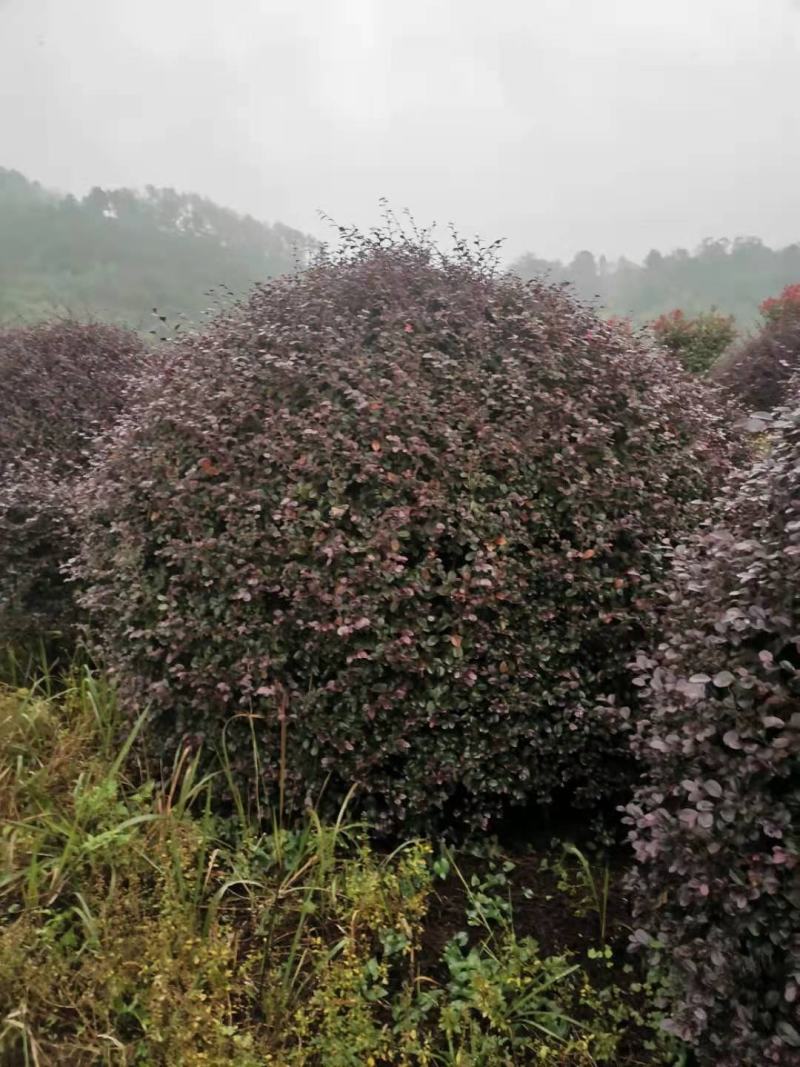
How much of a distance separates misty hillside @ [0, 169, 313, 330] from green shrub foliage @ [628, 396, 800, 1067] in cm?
1220

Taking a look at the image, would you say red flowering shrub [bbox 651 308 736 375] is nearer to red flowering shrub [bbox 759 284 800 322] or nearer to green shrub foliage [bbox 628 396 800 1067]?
red flowering shrub [bbox 759 284 800 322]

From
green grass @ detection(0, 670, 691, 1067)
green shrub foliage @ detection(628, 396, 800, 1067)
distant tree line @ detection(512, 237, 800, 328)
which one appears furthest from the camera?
distant tree line @ detection(512, 237, 800, 328)

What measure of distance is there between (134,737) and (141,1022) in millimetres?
954

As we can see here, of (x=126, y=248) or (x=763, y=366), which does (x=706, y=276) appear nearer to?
(x=126, y=248)

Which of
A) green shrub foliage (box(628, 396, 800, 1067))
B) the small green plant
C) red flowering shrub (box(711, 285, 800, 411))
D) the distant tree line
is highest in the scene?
the distant tree line

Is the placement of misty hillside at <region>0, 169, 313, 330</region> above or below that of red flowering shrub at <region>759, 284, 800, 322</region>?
above

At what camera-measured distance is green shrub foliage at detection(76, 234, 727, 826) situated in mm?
2502

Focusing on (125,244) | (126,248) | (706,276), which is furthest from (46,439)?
(706,276)

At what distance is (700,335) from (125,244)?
9272mm

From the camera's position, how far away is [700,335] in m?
11.5

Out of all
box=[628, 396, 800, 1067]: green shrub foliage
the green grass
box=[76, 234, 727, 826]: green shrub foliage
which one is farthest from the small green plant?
box=[628, 396, 800, 1067]: green shrub foliage

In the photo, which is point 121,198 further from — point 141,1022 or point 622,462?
point 141,1022

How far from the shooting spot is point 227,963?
7.13 ft

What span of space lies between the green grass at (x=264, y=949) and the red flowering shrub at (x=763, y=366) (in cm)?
598
